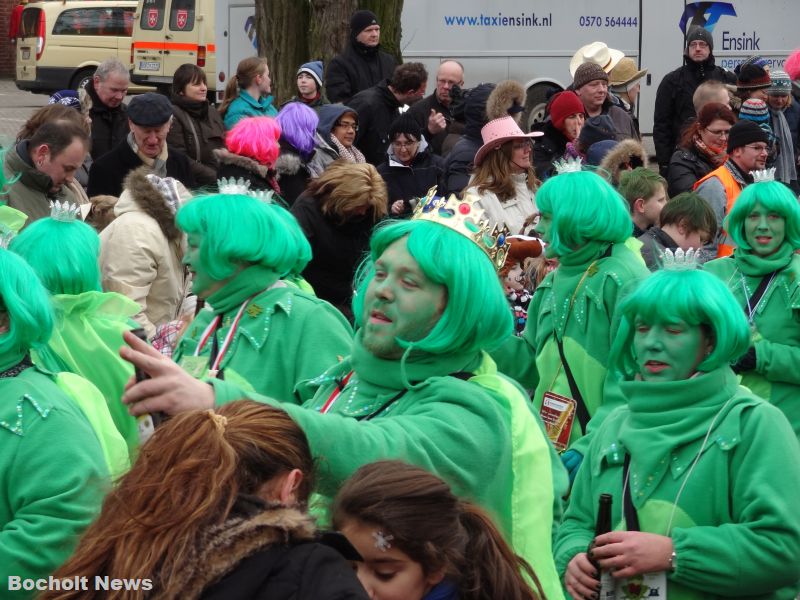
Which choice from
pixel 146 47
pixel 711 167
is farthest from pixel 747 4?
pixel 146 47

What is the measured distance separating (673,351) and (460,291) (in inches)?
30.8

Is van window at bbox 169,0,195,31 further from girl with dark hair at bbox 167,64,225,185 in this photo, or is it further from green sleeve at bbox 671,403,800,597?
green sleeve at bbox 671,403,800,597

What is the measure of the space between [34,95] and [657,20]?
1574 cm

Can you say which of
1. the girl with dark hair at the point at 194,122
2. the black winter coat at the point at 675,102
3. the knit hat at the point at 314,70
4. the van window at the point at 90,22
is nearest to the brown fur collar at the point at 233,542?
the girl with dark hair at the point at 194,122

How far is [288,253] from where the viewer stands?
15.1 feet

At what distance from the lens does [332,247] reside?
24.5ft

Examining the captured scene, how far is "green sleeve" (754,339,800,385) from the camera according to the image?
5.41 m

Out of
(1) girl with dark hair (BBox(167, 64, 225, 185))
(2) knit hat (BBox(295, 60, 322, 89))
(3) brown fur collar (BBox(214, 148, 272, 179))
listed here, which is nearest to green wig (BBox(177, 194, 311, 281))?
(3) brown fur collar (BBox(214, 148, 272, 179))

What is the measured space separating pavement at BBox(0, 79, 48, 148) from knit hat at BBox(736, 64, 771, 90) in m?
12.3

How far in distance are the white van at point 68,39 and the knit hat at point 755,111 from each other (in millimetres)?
16894

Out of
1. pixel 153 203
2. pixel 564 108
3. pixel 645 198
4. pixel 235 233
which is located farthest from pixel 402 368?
pixel 564 108

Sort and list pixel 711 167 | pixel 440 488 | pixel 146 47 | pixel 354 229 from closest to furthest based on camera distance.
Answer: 1. pixel 440 488
2. pixel 354 229
3. pixel 711 167
4. pixel 146 47

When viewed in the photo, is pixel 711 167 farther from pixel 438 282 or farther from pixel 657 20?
pixel 657 20

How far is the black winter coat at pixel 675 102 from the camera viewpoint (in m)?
13.1
